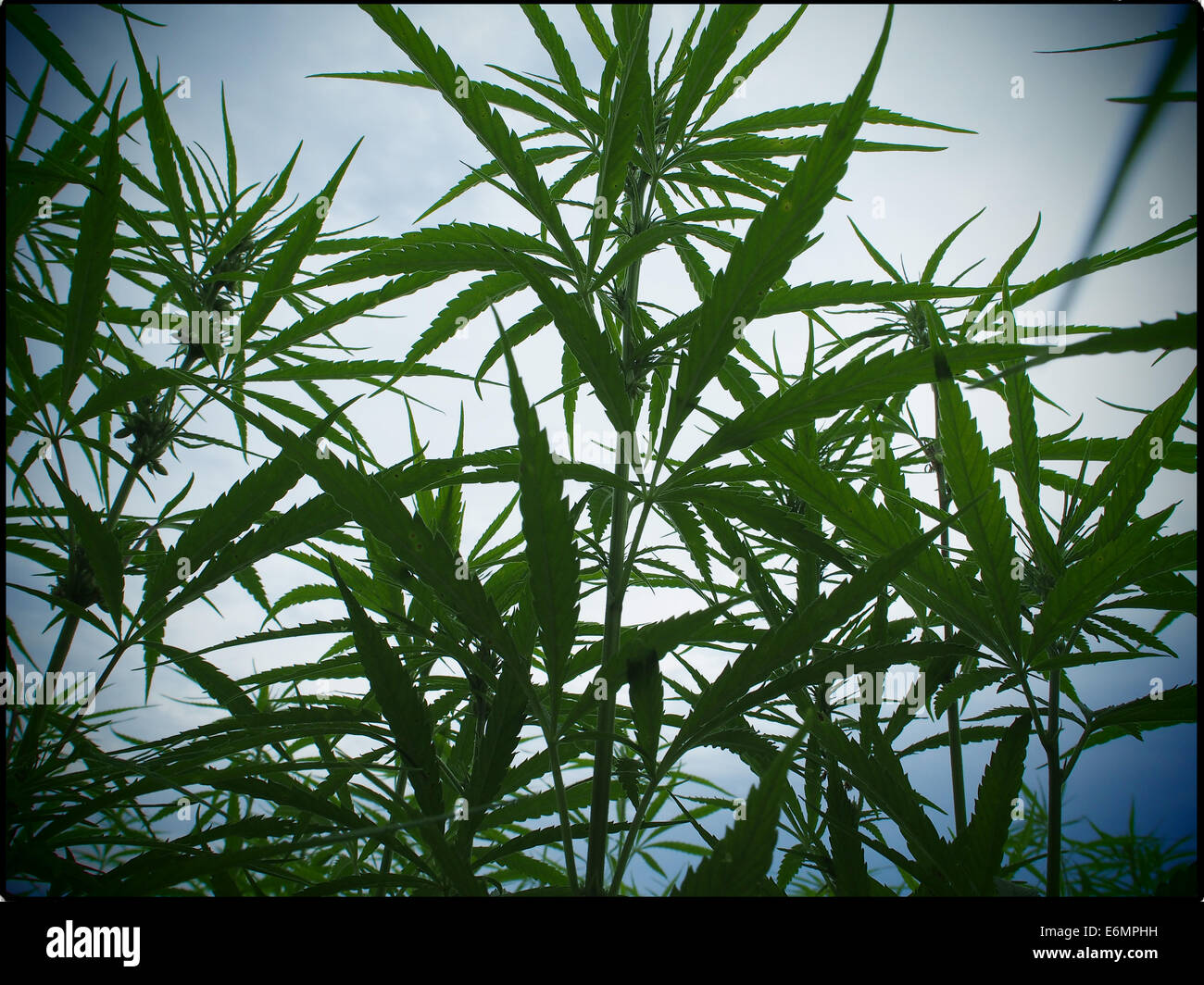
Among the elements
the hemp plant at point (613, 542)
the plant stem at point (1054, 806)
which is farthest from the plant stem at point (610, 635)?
the plant stem at point (1054, 806)

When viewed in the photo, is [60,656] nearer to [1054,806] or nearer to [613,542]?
[613,542]

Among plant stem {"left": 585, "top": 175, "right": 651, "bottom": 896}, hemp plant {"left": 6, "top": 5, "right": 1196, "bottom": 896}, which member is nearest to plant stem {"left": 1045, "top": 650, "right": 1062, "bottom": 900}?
hemp plant {"left": 6, "top": 5, "right": 1196, "bottom": 896}

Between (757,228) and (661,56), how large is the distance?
37 centimetres

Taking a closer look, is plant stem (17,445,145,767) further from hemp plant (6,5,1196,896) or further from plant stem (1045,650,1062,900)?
plant stem (1045,650,1062,900)

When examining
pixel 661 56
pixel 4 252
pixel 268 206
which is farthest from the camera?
pixel 268 206

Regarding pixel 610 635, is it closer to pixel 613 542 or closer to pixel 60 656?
pixel 613 542

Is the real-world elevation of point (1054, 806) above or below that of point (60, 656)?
below

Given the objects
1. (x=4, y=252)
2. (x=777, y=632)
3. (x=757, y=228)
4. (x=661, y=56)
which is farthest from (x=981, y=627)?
(x=4, y=252)

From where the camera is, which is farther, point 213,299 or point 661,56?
point 213,299

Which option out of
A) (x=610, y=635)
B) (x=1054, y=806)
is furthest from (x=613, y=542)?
(x=1054, y=806)

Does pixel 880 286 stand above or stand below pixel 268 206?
below

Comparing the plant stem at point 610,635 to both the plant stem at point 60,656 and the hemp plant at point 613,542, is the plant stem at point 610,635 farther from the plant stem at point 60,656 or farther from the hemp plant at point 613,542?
the plant stem at point 60,656

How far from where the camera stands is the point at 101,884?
495 mm
